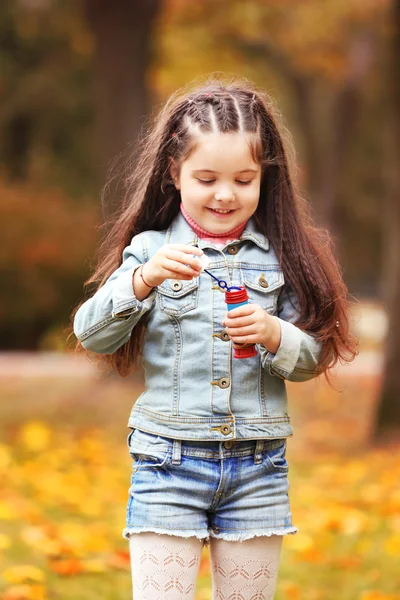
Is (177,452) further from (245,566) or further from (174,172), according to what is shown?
(174,172)

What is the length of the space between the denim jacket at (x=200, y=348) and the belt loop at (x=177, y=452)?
0.08 feet

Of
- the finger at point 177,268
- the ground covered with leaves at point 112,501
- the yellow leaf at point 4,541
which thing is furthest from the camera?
the yellow leaf at point 4,541

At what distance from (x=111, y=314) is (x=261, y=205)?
596mm

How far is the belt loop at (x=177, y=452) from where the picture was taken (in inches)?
99.3

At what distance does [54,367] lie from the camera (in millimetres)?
11602

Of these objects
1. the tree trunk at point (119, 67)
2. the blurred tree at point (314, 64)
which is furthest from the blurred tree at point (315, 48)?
the tree trunk at point (119, 67)

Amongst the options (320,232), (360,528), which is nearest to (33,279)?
(360,528)

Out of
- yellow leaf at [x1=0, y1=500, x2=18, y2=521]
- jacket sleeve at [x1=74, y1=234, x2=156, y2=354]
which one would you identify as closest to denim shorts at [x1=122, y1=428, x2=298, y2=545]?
jacket sleeve at [x1=74, y1=234, x2=156, y2=354]

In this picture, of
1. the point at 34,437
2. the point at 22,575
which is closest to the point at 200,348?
the point at 22,575

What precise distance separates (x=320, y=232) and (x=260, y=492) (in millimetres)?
790

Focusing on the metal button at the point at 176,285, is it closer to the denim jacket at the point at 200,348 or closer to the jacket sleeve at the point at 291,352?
the denim jacket at the point at 200,348

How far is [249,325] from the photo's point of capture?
243 centimetres

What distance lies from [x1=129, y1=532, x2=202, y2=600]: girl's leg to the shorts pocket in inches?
11.0

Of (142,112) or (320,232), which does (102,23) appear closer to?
(142,112)
